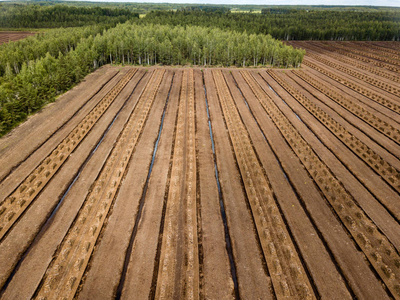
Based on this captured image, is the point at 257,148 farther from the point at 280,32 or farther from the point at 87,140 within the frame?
the point at 280,32

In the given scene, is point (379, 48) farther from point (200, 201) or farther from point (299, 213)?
point (200, 201)

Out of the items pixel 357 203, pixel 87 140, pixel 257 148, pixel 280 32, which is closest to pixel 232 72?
pixel 257 148

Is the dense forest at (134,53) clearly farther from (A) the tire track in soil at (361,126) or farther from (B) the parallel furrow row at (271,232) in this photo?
(B) the parallel furrow row at (271,232)

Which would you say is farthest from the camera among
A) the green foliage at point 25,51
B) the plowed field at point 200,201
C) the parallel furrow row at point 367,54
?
the parallel furrow row at point 367,54

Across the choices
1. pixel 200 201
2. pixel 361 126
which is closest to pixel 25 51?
pixel 200 201

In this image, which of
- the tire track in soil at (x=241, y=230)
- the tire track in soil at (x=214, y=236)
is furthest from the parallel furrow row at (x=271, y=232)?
the tire track in soil at (x=214, y=236)
